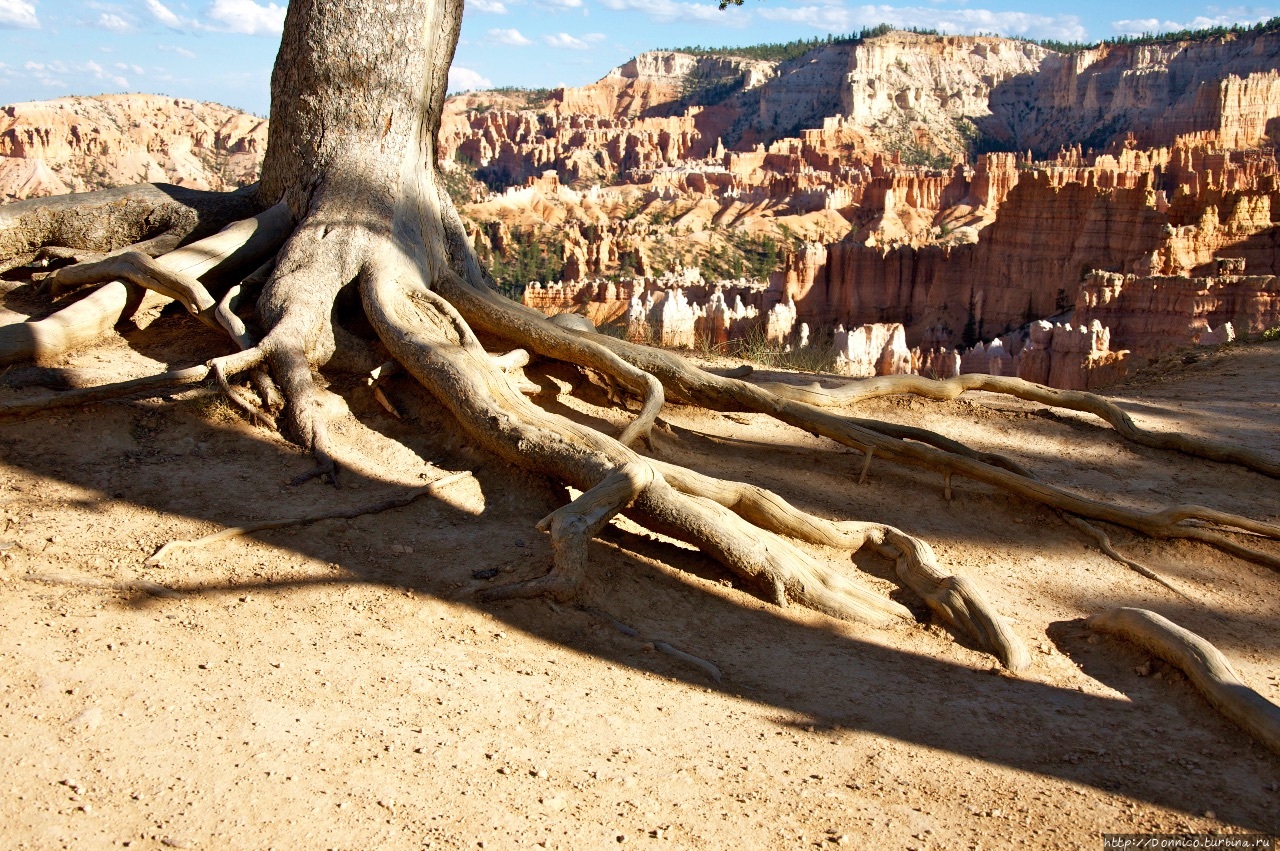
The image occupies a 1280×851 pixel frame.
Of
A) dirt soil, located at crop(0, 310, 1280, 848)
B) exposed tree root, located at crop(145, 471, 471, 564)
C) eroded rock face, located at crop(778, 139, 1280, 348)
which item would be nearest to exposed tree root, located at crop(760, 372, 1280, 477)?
dirt soil, located at crop(0, 310, 1280, 848)

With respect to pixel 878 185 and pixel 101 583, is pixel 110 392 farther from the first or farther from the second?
pixel 878 185

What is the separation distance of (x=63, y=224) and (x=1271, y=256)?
40.0m

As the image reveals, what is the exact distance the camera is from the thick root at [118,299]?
5.39 metres

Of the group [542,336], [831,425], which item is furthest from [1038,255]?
[542,336]

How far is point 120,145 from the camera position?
87.6 metres

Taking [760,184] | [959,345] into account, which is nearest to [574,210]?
[760,184]

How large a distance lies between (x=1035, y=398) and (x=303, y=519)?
5166mm

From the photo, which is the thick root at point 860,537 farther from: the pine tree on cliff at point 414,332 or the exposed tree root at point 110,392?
the exposed tree root at point 110,392

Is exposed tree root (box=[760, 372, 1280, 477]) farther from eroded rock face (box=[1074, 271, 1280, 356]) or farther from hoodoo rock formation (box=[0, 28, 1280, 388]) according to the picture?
eroded rock face (box=[1074, 271, 1280, 356])

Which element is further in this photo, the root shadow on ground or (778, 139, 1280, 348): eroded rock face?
(778, 139, 1280, 348): eroded rock face

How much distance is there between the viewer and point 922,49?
132 meters

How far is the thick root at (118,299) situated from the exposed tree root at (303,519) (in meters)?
2.24

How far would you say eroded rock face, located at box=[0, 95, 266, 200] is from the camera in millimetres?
77688

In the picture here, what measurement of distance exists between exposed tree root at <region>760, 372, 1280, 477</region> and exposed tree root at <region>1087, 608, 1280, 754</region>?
2416 mm
